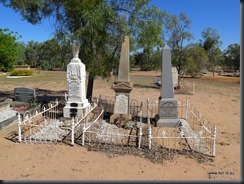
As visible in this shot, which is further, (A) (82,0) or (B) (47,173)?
(A) (82,0)

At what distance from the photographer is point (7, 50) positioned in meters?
15.8

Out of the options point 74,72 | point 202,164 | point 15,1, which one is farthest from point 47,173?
point 15,1

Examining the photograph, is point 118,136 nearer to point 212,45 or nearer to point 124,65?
point 124,65

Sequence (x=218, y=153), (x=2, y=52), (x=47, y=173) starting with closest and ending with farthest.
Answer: (x=47, y=173)
(x=218, y=153)
(x=2, y=52)

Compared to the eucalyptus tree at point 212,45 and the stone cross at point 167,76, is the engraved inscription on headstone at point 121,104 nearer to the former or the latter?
the stone cross at point 167,76

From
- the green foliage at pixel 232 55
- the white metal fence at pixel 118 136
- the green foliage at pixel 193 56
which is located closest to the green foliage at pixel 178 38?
the green foliage at pixel 193 56

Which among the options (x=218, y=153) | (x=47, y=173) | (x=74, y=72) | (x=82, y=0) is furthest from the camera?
(x=82, y=0)

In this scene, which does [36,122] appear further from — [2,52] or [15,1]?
[2,52]

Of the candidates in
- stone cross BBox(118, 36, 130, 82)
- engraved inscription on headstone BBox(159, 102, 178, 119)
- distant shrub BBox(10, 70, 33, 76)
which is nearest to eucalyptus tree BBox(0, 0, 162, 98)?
stone cross BBox(118, 36, 130, 82)

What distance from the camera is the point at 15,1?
36.6 feet

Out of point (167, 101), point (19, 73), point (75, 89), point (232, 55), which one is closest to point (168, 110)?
point (167, 101)

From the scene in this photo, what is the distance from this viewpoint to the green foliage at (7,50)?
1559cm

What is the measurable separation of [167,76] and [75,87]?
3.80m

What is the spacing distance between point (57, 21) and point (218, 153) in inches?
391
